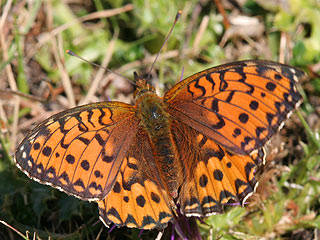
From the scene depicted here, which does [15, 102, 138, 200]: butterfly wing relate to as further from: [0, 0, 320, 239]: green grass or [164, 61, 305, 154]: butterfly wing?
[0, 0, 320, 239]: green grass

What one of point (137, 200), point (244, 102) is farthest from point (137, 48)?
point (137, 200)

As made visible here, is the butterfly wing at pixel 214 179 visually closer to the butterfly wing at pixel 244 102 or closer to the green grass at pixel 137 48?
the butterfly wing at pixel 244 102

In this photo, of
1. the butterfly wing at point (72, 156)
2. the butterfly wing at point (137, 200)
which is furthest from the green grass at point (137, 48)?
the butterfly wing at point (137, 200)

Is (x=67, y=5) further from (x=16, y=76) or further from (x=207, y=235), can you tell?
(x=207, y=235)

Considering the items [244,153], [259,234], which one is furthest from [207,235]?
[244,153]

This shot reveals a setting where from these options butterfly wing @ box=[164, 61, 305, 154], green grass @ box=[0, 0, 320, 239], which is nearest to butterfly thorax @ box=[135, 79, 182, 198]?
butterfly wing @ box=[164, 61, 305, 154]

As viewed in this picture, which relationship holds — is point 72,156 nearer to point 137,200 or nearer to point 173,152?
point 137,200

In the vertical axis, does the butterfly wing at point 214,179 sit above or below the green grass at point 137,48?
below
